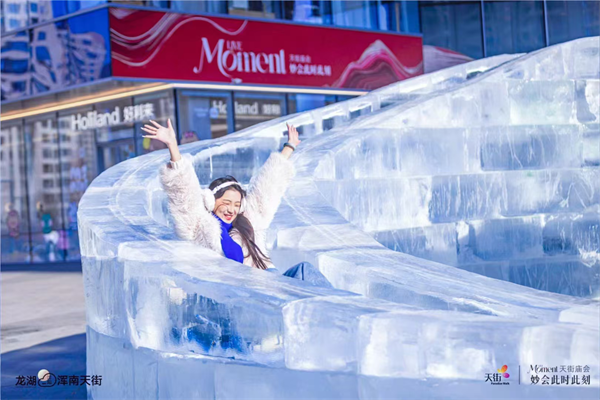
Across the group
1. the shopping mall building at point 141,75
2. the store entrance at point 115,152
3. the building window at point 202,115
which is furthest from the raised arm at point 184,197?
the store entrance at point 115,152

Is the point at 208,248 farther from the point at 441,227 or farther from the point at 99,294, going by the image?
the point at 441,227

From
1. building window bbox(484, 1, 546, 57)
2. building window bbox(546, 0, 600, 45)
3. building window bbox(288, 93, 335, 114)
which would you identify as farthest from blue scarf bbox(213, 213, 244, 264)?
building window bbox(546, 0, 600, 45)

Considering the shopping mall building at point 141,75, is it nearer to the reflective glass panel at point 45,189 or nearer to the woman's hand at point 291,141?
the reflective glass panel at point 45,189

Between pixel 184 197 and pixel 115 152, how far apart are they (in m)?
14.1

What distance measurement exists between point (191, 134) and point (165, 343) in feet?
45.0

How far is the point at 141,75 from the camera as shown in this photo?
1666 cm

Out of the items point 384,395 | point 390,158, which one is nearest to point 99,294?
point 384,395

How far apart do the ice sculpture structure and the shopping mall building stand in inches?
242

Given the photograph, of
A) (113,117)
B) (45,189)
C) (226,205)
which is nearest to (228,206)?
(226,205)

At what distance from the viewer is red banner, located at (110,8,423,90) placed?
16.7 meters

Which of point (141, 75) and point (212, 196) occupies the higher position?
point (141, 75)

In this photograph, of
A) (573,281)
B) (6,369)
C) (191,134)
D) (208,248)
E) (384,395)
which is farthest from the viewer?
(191,134)

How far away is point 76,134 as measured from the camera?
19.3m

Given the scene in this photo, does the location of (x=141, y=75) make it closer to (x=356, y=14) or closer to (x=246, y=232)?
(x=356, y=14)
